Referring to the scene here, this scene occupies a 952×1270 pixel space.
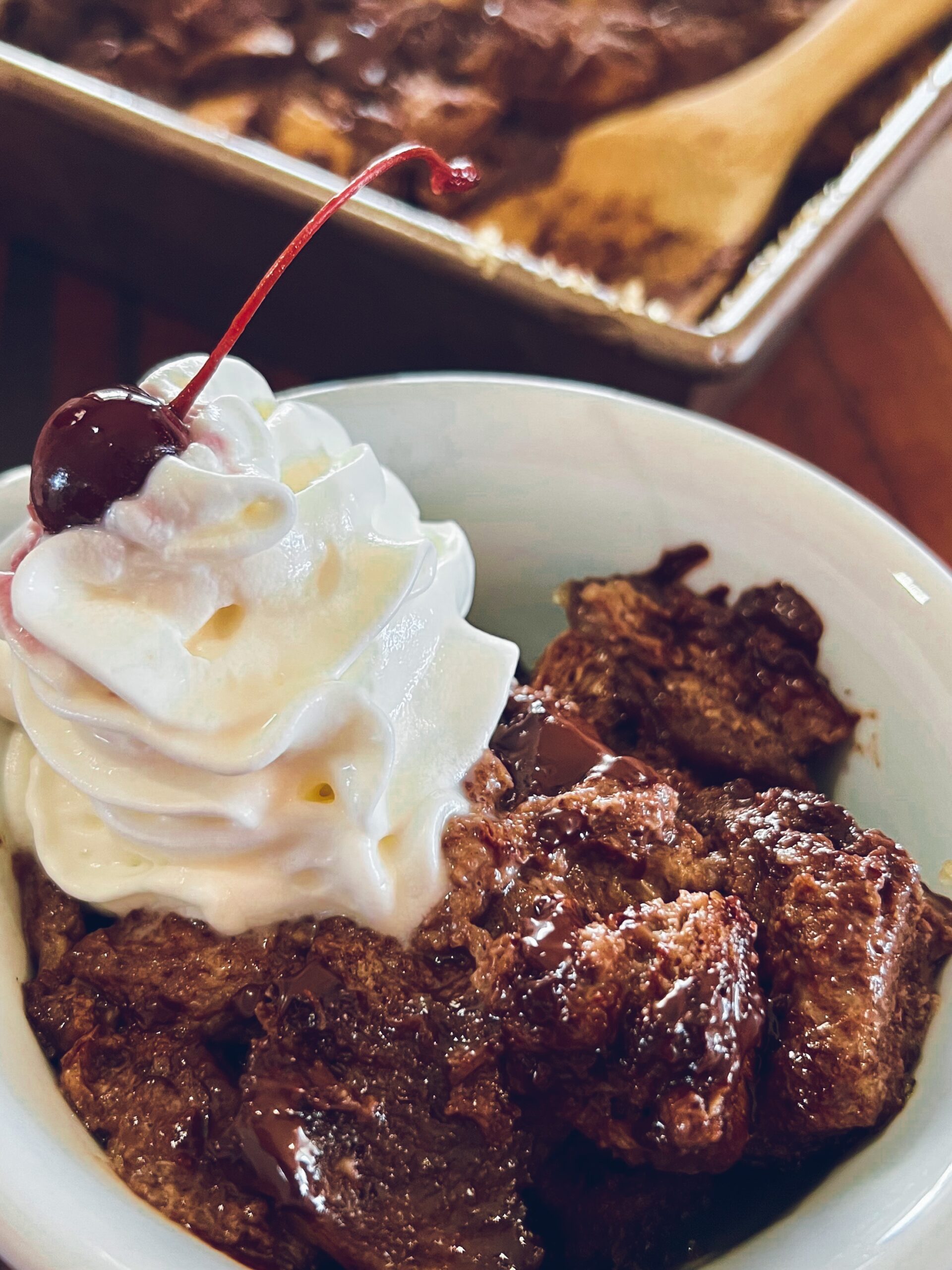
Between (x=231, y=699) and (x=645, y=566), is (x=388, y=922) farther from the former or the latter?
(x=645, y=566)

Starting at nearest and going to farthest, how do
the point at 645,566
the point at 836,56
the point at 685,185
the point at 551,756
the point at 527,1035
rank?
the point at 527,1035 < the point at 551,756 < the point at 645,566 < the point at 685,185 < the point at 836,56

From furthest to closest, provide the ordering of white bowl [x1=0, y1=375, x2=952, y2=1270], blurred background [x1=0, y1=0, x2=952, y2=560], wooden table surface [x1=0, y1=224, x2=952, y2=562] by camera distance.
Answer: wooden table surface [x1=0, y1=224, x2=952, y2=562], blurred background [x1=0, y1=0, x2=952, y2=560], white bowl [x1=0, y1=375, x2=952, y2=1270]

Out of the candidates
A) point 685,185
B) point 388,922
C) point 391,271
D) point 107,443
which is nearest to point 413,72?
point 685,185

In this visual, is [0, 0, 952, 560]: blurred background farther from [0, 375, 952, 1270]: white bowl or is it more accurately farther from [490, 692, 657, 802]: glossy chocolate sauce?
[490, 692, 657, 802]: glossy chocolate sauce

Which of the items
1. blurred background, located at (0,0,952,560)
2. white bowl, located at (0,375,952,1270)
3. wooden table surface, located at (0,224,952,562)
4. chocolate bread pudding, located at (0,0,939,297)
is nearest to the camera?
white bowl, located at (0,375,952,1270)

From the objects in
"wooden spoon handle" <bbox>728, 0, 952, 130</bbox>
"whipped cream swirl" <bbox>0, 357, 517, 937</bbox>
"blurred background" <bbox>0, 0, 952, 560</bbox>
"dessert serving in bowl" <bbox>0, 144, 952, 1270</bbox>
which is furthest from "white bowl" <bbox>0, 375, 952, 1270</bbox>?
"wooden spoon handle" <bbox>728, 0, 952, 130</bbox>

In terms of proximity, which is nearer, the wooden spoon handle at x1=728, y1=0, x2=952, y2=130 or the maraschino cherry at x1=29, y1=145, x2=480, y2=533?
the maraschino cherry at x1=29, y1=145, x2=480, y2=533

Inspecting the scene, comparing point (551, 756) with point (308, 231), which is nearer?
point (308, 231)
